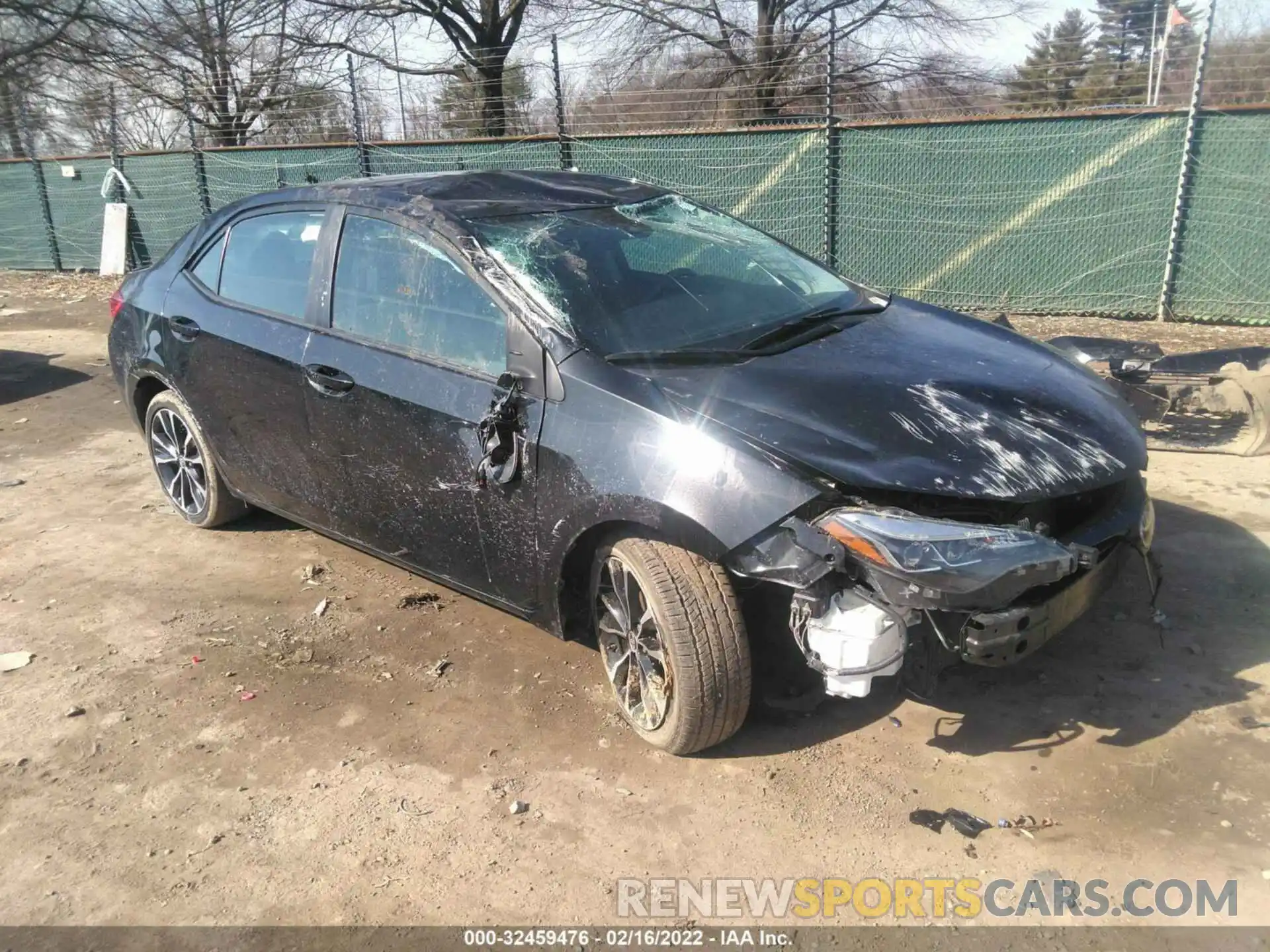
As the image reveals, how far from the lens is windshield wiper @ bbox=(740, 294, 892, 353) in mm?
3385

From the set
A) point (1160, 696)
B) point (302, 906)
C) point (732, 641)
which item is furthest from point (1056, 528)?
point (302, 906)

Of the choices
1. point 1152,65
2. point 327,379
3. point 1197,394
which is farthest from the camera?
point 1152,65

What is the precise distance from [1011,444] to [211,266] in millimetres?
3698

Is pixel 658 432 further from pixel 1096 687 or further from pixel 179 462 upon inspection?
pixel 179 462

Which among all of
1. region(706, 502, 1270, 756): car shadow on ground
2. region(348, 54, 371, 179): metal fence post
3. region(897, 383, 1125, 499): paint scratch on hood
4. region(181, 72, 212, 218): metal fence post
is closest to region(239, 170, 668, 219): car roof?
region(897, 383, 1125, 499): paint scratch on hood

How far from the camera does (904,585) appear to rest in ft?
8.39

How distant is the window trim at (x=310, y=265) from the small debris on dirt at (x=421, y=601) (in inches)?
49.2

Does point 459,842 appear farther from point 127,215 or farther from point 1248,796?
point 127,215

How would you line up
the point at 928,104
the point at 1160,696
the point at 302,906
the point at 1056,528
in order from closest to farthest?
1. the point at 302,906
2. the point at 1056,528
3. the point at 1160,696
4. the point at 928,104

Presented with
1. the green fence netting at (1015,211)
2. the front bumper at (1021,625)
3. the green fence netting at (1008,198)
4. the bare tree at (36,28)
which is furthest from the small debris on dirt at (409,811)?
the bare tree at (36,28)

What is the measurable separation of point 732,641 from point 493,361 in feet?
4.07

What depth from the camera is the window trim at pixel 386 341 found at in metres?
3.28

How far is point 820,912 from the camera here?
2.51 metres

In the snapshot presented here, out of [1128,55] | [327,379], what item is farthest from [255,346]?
Answer: [1128,55]
